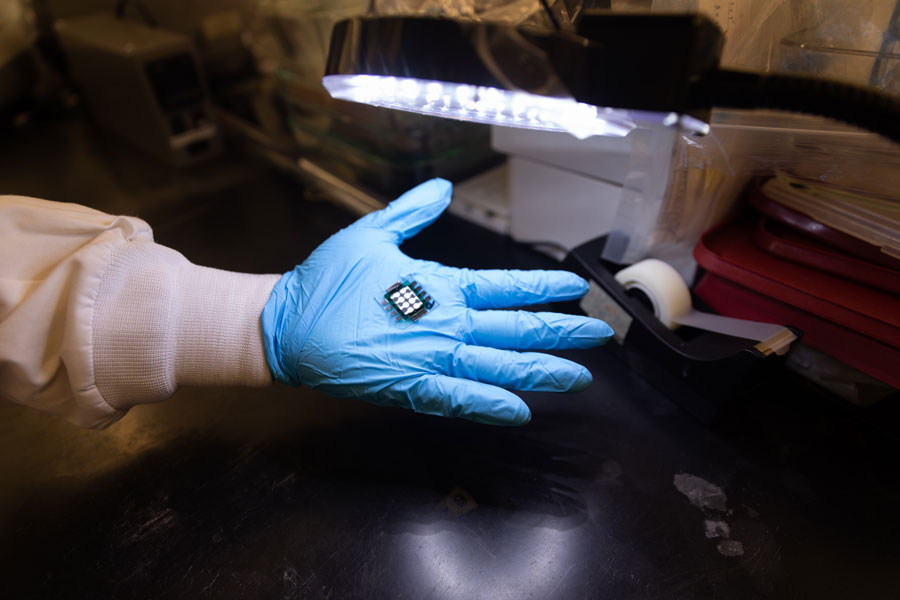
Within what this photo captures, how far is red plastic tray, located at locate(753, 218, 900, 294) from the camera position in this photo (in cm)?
69

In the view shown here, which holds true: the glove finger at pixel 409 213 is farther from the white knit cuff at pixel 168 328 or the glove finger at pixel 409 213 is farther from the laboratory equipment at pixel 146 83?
the laboratory equipment at pixel 146 83

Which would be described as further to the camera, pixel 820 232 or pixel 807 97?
pixel 820 232

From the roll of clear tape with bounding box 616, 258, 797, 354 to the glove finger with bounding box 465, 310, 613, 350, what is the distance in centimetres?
12

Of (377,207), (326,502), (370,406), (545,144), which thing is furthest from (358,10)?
(326,502)

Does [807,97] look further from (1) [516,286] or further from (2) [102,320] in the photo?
(2) [102,320]

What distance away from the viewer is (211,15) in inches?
67.9

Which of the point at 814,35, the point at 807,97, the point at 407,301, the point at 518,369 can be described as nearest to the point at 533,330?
the point at 518,369

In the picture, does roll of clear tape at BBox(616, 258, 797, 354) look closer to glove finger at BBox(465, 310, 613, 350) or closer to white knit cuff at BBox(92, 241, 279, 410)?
glove finger at BBox(465, 310, 613, 350)

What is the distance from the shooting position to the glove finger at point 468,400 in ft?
2.11

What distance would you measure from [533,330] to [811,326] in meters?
0.41

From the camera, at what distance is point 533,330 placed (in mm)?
726

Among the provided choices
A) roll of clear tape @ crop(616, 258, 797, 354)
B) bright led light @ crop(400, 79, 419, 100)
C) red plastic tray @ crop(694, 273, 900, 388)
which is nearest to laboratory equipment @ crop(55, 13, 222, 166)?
bright led light @ crop(400, 79, 419, 100)

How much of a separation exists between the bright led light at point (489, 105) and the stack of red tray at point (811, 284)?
0.34 meters

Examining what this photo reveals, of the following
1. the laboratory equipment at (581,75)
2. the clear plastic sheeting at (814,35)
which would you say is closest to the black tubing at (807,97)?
the laboratory equipment at (581,75)
